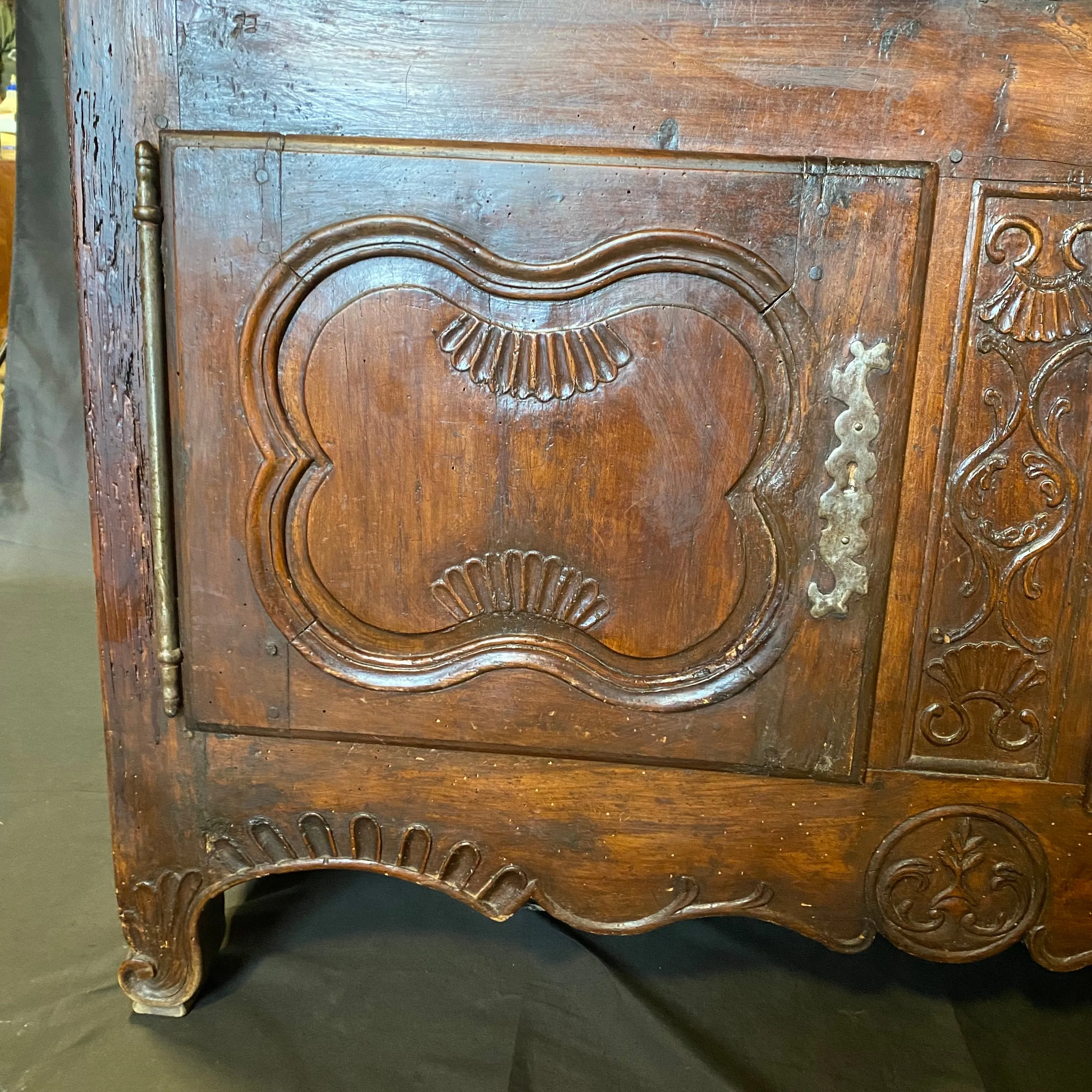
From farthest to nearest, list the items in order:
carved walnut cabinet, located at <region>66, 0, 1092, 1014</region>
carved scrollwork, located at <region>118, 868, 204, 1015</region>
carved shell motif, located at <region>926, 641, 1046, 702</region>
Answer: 1. carved scrollwork, located at <region>118, 868, 204, 1015</region>
2. carved shell motif, located at <region>926, 641, 1046, 702</region>
3. carved walnut cabinet, located at <region>66, 0, 1092, 1014</region>

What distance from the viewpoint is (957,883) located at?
1.03m

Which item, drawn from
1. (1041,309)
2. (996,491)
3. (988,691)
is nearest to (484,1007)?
(988,691)

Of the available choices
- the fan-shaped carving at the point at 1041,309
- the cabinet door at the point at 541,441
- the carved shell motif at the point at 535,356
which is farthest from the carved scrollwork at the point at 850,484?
the carved shell motif at the point at 535,356

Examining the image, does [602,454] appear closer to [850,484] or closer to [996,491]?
[850,484]

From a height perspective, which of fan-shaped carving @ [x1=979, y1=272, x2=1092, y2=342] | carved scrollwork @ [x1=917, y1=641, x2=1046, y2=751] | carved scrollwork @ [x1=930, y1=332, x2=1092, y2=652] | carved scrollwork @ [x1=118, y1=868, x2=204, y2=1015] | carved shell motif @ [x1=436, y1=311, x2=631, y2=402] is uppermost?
fan-shaped carving @ [x1=979, y1=272, x2=1092, y2=342]

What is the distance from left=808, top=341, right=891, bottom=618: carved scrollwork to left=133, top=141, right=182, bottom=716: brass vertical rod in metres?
0.65

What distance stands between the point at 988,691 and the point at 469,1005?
2.33 ft

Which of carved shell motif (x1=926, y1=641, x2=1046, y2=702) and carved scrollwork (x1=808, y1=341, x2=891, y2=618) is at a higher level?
carved scrollwork (x1=808, y1=341, x2=891, y2=618)

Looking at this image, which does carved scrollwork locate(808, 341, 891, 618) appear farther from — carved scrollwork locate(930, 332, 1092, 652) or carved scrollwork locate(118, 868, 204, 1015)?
carved scrollwork locate(118, 868, 204, 1015)

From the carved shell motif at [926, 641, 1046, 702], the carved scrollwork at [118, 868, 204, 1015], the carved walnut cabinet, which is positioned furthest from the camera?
the carved scrollwork at [118, 868, 204, 1015]

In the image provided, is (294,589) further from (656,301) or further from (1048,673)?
(1048,673)

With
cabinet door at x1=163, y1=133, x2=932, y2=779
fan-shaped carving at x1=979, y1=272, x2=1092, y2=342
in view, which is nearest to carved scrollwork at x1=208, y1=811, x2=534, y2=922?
cabinet door at x1=163, y1=133, x2=932, y2=779

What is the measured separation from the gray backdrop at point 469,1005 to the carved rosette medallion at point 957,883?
0.18 meters

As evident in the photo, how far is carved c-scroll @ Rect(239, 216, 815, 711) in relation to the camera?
0.90m
